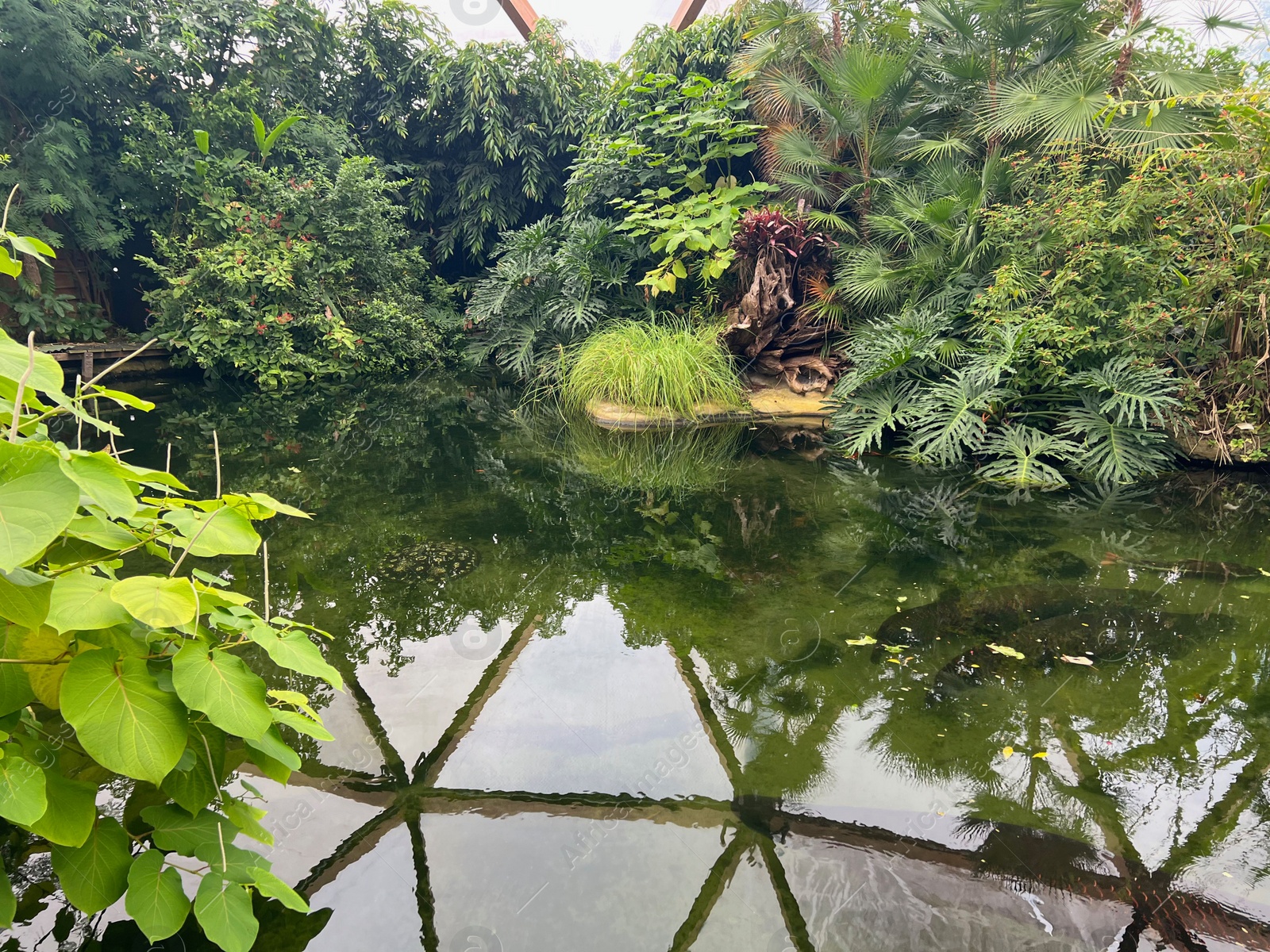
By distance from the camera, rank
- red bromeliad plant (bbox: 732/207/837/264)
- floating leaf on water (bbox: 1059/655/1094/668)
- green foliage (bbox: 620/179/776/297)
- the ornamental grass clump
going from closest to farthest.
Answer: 1. floating leaf on water (bbox: 1059/655/1094/668)
2. the ornamental grass clump
3. red bromeliad plant (bbox: 732/207/837/264)
4. green foliage (bbox: 620/179/776/297)

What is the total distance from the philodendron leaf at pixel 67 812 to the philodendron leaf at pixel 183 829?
0.11m

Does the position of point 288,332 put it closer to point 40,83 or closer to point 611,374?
point 40,83

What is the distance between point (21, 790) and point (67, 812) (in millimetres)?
150

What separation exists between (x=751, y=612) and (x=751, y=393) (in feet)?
14.1

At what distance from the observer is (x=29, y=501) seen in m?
0.93

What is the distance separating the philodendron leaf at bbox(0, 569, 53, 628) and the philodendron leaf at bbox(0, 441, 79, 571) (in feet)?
0.39

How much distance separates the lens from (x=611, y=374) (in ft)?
21.1

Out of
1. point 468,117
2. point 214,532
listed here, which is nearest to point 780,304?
point 468,117

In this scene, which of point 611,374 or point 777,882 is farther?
point 611,374

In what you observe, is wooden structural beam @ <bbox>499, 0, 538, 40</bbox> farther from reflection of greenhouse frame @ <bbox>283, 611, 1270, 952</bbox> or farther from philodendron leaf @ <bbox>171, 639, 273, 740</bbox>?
philodendron leaf @ <bbox>171, 639, 273, 740</bbox>

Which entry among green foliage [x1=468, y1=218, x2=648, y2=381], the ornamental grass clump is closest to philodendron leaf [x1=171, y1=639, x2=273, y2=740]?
the ornamental grass clump

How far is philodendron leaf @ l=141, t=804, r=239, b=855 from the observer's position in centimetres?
119

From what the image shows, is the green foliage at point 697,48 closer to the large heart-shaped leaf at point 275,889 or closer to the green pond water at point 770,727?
the green pond water at point 770,727

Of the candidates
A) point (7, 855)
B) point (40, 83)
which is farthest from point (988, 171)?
point (40, 83)
